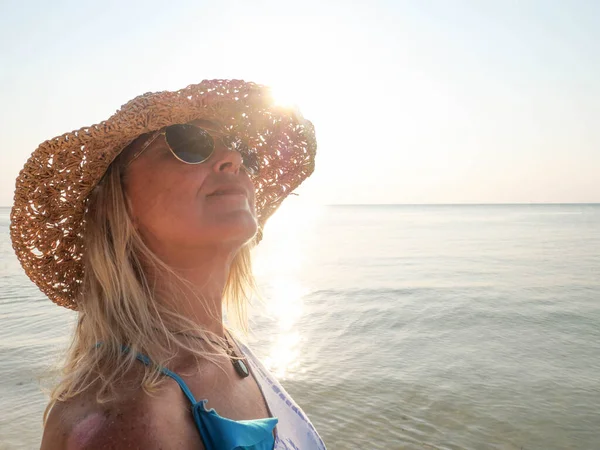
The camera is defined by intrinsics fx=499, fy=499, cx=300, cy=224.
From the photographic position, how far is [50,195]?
1.94 m

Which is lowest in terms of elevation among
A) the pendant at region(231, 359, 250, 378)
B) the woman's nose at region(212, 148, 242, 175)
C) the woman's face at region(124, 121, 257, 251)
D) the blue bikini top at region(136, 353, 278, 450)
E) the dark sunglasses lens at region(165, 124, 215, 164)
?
the pendant at region(231, 359, 250, 378)

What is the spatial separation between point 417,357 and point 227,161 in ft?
20.9

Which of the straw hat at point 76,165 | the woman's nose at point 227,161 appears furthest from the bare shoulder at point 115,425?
the woman's nose at point 227,161

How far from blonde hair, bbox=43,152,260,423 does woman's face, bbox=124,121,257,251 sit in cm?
6

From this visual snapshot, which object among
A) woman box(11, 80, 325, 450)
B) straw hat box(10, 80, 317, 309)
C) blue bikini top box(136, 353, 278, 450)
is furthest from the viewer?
straw hat box(10, 80, 317, 309)

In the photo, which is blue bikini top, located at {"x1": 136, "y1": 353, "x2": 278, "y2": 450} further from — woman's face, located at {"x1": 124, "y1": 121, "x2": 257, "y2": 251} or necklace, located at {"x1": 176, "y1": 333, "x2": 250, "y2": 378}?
woman's face, located at {"x1": 124, "y1": 121, "x2": 257, "y2": 251}

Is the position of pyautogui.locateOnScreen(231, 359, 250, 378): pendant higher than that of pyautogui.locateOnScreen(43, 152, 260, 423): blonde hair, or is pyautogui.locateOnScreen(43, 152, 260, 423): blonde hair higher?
pyautogui.locateOnScreen(43, 152, 260, 423): blonde hair

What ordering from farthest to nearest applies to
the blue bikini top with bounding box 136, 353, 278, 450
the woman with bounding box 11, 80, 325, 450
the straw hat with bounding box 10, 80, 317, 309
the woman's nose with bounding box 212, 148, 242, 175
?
the woman's nose with bounding box 212, 148, 242, 175, the straw hat with bounding box 10, 80, 317, 309, the woman with bounding box 11, 80, 325, 450, the blue bikini top with bounding box 136, 353, 278, 450

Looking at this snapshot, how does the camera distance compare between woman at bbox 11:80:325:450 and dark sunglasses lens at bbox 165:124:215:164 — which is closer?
woman at bbox 11:80:325:450

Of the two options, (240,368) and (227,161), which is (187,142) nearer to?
(227,161)

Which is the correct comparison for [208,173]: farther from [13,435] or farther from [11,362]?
[11,362]

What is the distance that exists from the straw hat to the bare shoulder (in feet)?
3.05

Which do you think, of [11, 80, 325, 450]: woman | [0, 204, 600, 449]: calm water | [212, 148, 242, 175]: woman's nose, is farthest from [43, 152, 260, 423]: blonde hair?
[0, 204, 600, 449]: calm water

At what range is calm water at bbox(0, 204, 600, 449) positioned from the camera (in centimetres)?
544
